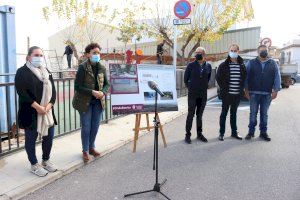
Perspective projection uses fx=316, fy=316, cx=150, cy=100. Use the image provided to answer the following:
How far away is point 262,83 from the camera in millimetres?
6664

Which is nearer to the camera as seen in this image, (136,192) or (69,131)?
(136,192)

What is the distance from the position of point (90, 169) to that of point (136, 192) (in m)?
1.14

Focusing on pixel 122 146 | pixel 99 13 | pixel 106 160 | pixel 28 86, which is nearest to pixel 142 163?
pixel 106 160

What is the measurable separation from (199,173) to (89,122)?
1946 millimetres

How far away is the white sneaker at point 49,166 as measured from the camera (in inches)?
185

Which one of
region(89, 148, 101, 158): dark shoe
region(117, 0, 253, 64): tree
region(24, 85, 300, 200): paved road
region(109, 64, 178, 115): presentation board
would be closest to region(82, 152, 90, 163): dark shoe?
region(24, 85, 300, 200): paved road

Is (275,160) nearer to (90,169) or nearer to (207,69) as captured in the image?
(207,69)

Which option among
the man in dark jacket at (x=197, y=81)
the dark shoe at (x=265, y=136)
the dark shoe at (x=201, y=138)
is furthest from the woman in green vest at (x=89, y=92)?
the dark shoe at (x=265, y=136)

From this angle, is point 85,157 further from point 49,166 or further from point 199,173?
point 199,173

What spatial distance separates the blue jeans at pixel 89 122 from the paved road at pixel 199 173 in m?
0.40

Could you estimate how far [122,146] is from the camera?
630 cm

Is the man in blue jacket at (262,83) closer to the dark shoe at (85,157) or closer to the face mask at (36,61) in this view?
the dark shoe at (85,157)

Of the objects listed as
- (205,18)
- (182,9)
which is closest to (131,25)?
(205,18)

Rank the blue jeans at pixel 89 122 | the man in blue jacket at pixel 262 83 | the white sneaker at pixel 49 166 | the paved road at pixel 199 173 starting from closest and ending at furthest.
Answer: the paved road at pixel 199 173 < the white sneaker at pixel 49 166 < the blue jeans at pixel 89 122 < the man in blue jacket at pixel 262 83
